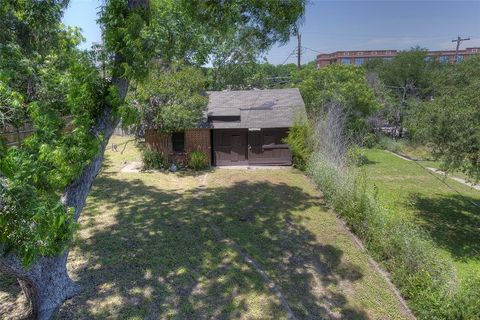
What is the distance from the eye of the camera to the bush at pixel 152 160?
16.9 m

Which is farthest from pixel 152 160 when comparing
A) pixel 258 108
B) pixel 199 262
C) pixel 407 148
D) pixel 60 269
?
pixel 407 148

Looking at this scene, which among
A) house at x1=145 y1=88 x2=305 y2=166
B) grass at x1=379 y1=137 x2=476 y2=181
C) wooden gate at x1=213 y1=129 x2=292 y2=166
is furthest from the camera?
grass at x1=379 y1=137 x2=476 y2=181

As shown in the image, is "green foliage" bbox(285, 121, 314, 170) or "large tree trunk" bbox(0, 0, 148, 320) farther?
"green foliage" bbox(285, 121, 314, 170)

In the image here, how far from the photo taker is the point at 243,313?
6113 mm

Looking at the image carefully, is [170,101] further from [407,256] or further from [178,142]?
[407,256]

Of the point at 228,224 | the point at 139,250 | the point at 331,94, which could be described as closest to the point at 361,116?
the point at 331,94

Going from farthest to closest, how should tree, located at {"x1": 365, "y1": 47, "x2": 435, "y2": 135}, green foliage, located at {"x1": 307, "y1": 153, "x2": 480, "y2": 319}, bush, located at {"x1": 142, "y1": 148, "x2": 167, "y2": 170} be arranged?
tree, located at {"x1": 365, "y1": 47, "x2": 435, "y2": 135} < bush, located at {"x1": 142, "y1": 148, "x2": 167, "y2": 170} < green foliage, located at {"x1": 307, "y1": 153, "x2": 480, "y2": 319}

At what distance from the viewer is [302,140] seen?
16.6 metres

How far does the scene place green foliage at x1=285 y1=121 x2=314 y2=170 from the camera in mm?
16500

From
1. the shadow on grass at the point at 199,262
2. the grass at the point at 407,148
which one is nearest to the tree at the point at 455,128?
the shadow on grass at the point at 199,262

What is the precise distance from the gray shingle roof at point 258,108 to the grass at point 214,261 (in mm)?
5820

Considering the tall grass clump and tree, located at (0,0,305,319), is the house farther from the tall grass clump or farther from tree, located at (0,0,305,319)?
tree, located at (0,0,305,319)

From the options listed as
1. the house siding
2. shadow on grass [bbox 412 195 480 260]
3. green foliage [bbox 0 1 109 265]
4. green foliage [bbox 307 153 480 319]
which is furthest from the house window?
shadow on grass [bbox 412 195 480 260]

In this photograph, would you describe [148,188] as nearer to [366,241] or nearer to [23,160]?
[366,241]
